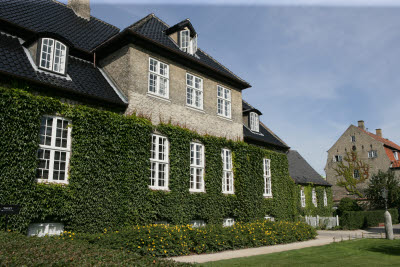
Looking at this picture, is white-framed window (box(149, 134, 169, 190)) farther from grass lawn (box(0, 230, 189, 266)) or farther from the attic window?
grass lawn (box(0, 230, 189, 266))

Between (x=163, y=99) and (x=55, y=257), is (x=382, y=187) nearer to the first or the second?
(x=163, y=99)

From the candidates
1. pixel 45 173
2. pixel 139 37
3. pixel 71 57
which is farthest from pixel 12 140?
pixel 139 37

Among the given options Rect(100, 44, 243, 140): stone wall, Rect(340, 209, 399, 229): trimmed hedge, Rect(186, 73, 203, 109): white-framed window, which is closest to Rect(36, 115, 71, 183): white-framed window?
Rect(100, 44, 243, 140): stone wall

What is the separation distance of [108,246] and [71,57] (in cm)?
916

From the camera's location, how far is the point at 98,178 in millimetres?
13008

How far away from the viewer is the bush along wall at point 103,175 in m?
11.1

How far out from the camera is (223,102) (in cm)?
2025

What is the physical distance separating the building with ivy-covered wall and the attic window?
6cm

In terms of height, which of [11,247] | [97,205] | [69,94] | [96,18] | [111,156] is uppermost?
[96,18]

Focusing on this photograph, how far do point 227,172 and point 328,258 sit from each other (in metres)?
8.29

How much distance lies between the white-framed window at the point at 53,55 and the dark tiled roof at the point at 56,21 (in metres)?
1.59

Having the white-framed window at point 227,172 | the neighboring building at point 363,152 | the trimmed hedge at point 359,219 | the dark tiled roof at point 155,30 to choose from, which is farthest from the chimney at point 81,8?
the neighboring building at point 363,152

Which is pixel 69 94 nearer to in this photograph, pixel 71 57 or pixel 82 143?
pixel 82 143

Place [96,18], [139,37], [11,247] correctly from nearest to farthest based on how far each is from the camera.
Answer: [11,247], [139,37], [96,18]
